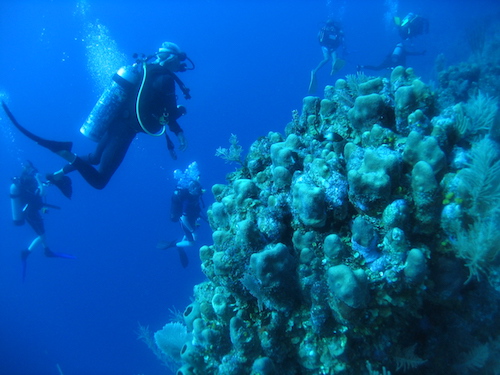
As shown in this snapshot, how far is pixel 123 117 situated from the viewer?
6.48m

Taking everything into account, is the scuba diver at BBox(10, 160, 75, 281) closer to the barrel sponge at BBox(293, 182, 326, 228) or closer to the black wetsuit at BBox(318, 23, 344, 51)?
the barrel sponge at BBox(293, 182, 326, 228)

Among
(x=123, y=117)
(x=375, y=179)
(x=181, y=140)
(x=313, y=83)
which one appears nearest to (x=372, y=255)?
(x=375, y=179)

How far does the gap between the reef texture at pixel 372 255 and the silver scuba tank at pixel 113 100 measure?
14.8ft

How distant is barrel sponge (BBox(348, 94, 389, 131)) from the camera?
9.22 feet

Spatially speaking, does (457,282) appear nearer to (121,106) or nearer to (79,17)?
(121,106)

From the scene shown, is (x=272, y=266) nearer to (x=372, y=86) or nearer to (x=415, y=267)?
(x=415, y=267)

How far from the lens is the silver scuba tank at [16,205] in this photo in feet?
38.0

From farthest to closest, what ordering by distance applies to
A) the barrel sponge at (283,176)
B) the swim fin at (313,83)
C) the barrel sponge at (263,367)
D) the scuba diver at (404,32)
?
1. the scuba diver at (404,32)
2. the swim fin at (313,83)
3. the barrel sponge at (283,176)
4. the barrel sponge at (263,367)

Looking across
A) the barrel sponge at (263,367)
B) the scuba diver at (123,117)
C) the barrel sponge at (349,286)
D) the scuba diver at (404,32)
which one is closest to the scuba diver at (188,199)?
the scuba diver at (123,117)

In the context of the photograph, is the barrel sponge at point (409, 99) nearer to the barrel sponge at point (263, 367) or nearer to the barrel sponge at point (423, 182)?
the barrel sponge at point (423, 182)

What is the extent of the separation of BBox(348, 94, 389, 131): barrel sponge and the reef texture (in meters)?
0.01

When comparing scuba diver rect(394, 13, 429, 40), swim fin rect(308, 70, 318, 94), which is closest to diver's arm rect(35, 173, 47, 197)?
swim fin rect(308, 70, 318, 94)

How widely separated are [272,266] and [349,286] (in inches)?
23.6

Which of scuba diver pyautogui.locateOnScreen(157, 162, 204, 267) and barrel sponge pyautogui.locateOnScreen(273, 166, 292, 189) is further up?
scuba diver pyautogui.locateOnScreen(157, 162, 204, 267)
